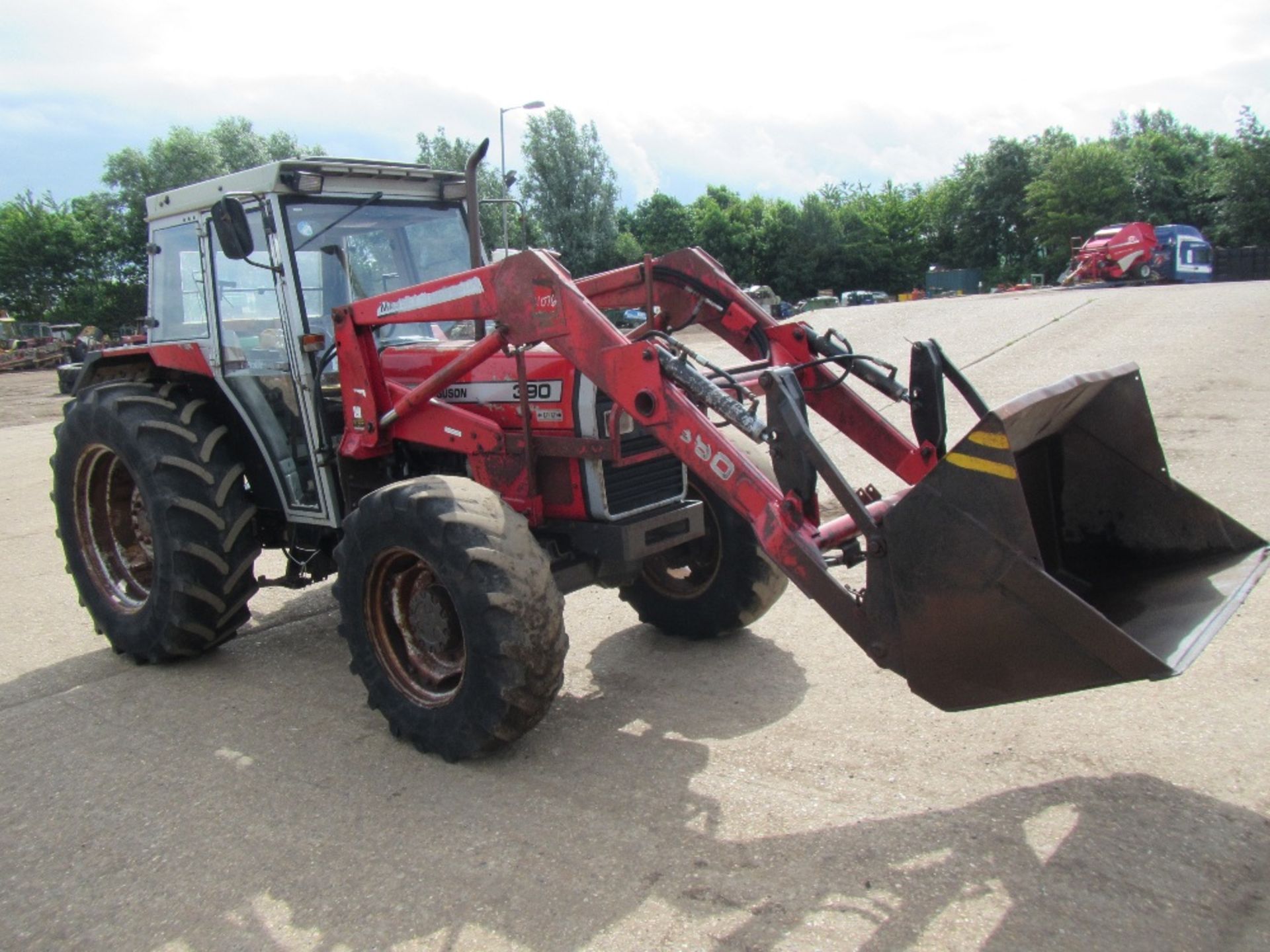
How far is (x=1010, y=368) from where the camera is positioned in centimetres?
1246

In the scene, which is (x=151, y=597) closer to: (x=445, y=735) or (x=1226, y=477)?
(x=445, y=735)

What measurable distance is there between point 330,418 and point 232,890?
2.43 meters

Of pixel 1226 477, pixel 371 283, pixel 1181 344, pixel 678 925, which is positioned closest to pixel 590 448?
Answer: pixel 371 283

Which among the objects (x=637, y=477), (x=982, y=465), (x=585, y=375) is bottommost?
(x=637, y=477)

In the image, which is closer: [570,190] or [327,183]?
[327,183]

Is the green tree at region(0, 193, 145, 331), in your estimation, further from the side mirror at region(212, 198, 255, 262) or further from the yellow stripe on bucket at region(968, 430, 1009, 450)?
the yellow stripe on bucket at region(968, 430, 1009, 450)

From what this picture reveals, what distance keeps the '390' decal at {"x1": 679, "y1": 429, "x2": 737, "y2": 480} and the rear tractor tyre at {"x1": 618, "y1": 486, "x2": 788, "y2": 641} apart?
1.39m

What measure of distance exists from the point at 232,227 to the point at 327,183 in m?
0.65

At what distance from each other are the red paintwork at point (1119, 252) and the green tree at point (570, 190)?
1914 cm

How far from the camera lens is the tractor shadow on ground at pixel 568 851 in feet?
9.40

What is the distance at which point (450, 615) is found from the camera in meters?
4.12

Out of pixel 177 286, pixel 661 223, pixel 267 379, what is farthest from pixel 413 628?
pixel 661 223

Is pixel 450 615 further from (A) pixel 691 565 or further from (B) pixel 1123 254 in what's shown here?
(B) pixel 1123 254

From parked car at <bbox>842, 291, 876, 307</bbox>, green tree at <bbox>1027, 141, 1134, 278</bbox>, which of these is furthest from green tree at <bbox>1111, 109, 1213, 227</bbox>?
parked car at <bbox>842, 291, 876, 307</bbox>
